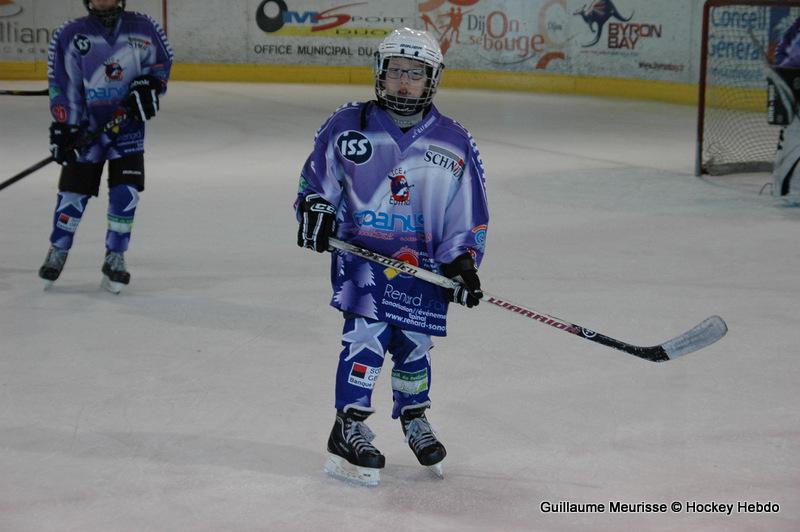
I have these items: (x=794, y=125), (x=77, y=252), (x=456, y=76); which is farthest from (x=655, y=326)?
(x=456, y=76)

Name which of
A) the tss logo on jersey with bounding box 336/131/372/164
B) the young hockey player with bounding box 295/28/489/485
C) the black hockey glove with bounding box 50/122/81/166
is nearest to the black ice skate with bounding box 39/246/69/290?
the black hockey glove with bounding box 50/122/81/166

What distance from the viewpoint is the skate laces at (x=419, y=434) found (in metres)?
2.93

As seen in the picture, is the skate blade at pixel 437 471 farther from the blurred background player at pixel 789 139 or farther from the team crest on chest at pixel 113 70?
the blurred background player at pixel 789 139

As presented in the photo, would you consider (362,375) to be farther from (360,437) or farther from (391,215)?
(391,215)

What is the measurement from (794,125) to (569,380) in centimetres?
404

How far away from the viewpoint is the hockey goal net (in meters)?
9.12

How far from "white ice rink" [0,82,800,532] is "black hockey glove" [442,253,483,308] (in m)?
0.43

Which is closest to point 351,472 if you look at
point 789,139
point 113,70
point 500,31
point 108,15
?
point 113,70

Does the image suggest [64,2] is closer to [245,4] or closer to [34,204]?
[245,4]

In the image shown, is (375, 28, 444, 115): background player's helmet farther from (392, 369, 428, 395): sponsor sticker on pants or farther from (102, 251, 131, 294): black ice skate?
(102, 251, 131, 294): black ice skate

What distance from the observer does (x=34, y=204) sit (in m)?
6.65

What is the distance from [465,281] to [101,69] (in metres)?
2.41

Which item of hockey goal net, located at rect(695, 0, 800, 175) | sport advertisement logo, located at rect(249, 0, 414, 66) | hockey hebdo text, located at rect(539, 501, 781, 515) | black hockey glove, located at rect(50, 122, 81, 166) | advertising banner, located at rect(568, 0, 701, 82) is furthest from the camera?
sport advertisement logo, located at rect(249, 0, 414, 66)

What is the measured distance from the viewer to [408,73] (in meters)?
2.82
